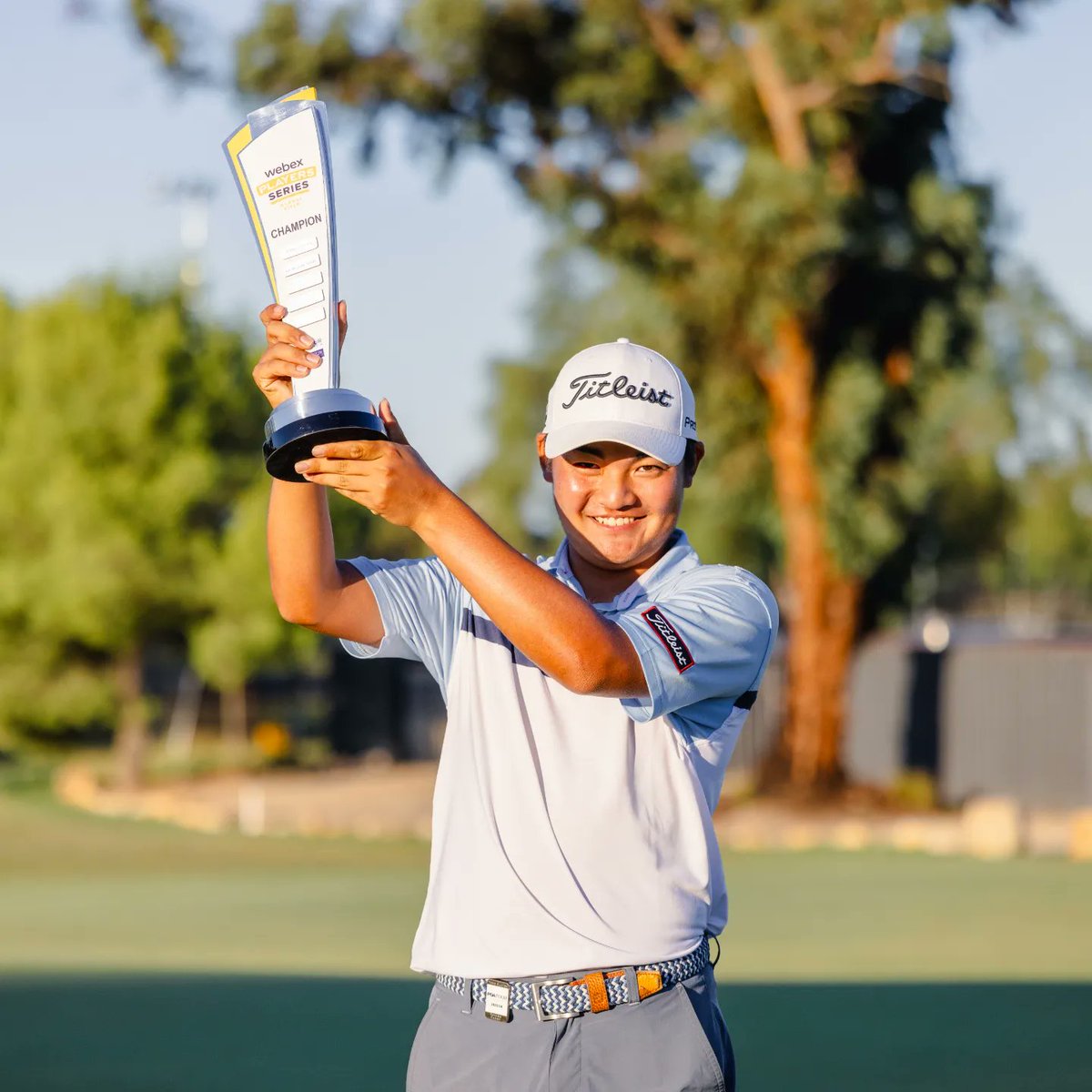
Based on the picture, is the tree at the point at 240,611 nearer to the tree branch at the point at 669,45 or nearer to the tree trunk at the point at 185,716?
the tree trunk at the point at 185,716

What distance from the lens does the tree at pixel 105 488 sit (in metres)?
29.2

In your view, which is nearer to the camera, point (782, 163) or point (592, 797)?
point (592, 797)

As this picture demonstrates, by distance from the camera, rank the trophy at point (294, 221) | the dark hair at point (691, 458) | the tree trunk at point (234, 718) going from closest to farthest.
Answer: the trophy at point (294, 221), the dark hair at point (691, 458), the tree trunk at point (234, 718)

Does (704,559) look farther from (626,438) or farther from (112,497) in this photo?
(626,438)

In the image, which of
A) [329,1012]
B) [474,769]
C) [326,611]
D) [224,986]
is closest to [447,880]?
[474,769]

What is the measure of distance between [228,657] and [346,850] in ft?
29.7

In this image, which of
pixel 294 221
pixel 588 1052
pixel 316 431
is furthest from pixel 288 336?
pixel 588 1052

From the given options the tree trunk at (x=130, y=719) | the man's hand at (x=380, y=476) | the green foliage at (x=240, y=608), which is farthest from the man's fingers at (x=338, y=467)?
the tree trunk at (x=130, y=719)

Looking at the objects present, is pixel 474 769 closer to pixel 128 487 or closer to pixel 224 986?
pixel 224 986

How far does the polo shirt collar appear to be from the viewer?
350 centimetres

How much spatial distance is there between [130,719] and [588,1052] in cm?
2725

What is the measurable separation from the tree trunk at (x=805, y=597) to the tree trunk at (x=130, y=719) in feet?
34.2

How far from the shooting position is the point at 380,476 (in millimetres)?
2830

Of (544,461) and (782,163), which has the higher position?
(782,163)
